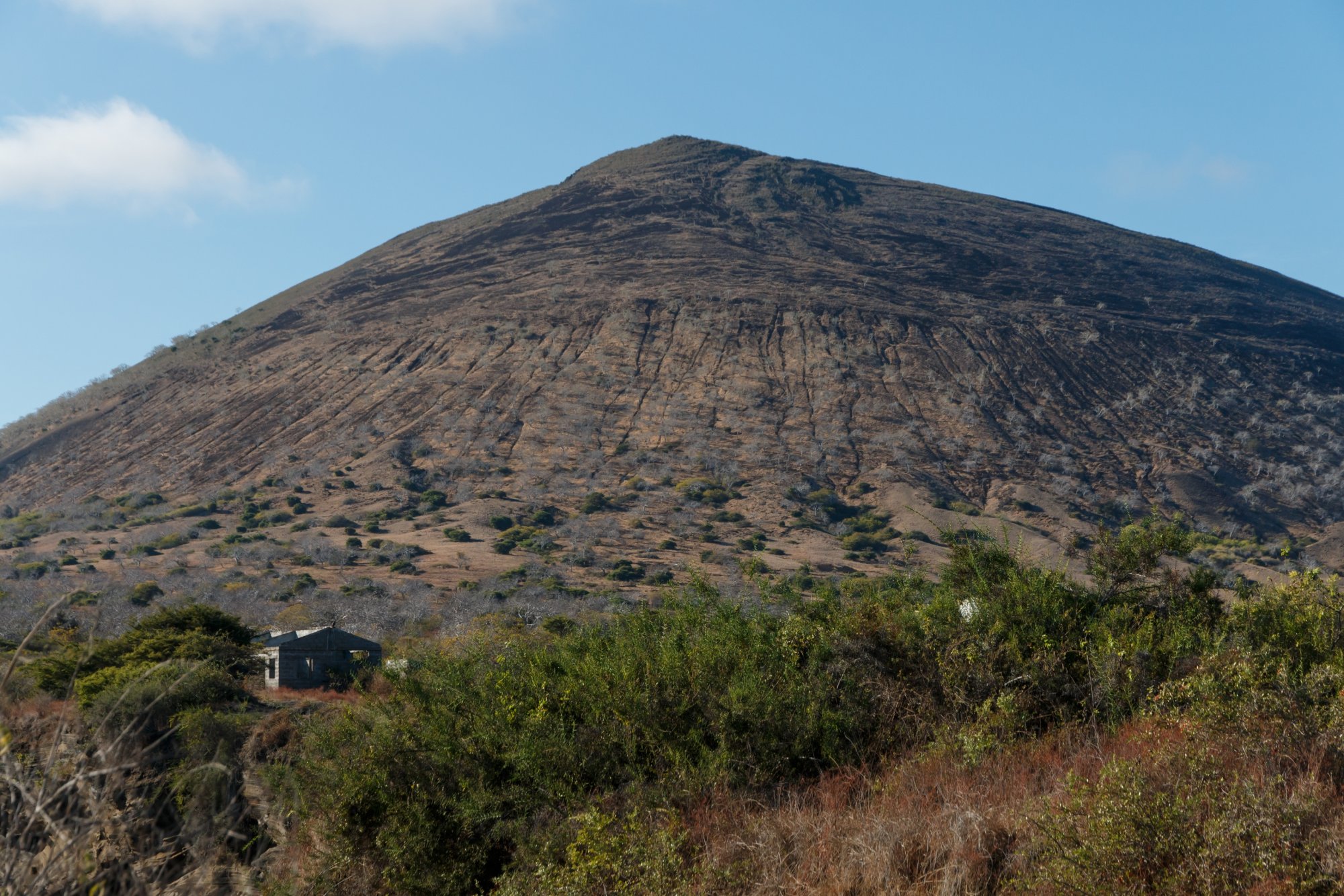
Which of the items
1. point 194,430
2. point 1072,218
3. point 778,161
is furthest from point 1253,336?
point 194,430

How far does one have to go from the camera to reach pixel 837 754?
25.0ft

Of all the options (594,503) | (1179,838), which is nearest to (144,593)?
(594,503)

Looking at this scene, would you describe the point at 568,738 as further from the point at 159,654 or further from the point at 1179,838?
the point at 159,654

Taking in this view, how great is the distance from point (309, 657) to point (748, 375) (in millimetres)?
48153

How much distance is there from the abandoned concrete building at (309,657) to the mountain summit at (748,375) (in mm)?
30880

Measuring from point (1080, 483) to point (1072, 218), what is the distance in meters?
67.4

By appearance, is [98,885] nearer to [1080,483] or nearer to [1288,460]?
[1080,483]

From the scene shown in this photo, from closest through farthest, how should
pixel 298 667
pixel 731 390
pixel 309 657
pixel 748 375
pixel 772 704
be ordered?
pixel 772 704, pixel 298 667, pixel 309 657, pixel 731 390, pixel 748 375

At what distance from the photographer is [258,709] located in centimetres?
1820

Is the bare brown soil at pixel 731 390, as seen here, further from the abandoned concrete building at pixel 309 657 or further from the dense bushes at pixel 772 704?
the dense bushes at pixel 772 704

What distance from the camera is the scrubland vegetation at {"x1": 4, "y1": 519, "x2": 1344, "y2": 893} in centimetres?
513

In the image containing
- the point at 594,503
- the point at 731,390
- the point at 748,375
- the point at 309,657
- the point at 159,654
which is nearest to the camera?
the point at 159,654

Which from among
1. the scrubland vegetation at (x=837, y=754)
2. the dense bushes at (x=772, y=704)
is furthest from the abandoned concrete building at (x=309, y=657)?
the dense bushes at (x=772, y=704)

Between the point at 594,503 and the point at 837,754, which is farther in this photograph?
the point at 594,503
